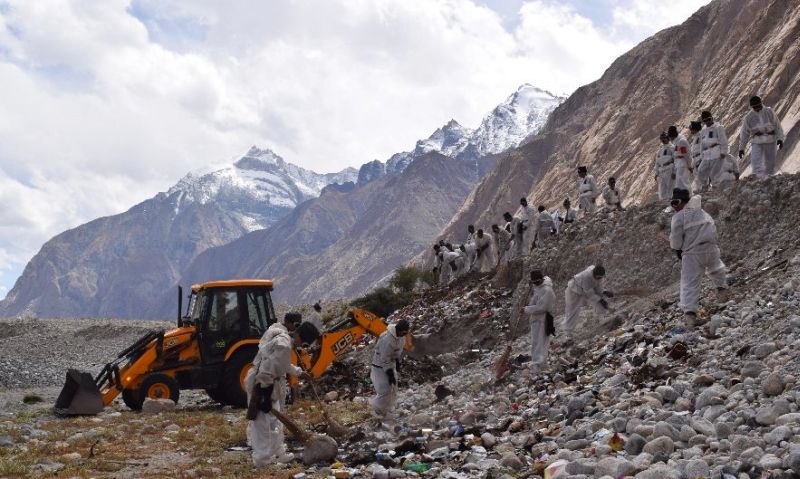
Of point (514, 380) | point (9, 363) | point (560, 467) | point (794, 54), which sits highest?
point (794, 54)

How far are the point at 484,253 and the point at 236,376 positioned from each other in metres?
13.7

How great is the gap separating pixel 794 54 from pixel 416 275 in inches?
973

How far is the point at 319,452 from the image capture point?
8.37m

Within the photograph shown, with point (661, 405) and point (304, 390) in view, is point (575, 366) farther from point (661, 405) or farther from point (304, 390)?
point (304, 390)

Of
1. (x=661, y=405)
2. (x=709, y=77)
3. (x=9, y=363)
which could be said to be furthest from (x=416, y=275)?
(x=709, y=77)

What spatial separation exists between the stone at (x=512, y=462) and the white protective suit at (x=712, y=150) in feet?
37.8

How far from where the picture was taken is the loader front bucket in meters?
13.0

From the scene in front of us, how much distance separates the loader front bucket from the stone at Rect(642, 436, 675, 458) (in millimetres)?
10400

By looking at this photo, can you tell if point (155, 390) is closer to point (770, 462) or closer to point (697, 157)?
point (770, 462)

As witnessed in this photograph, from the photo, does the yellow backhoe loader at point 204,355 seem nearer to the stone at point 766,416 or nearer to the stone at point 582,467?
the stone at point 582,467

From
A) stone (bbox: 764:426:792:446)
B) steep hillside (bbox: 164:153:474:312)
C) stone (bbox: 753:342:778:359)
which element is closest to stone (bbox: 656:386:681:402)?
stone (bbox: 753:342:778:359)

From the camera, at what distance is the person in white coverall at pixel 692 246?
1040cm

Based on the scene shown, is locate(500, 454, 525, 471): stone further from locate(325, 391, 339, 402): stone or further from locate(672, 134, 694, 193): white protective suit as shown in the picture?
locate(672, 134, 694, 193): white protective suit

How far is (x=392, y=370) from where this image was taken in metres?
11.5
